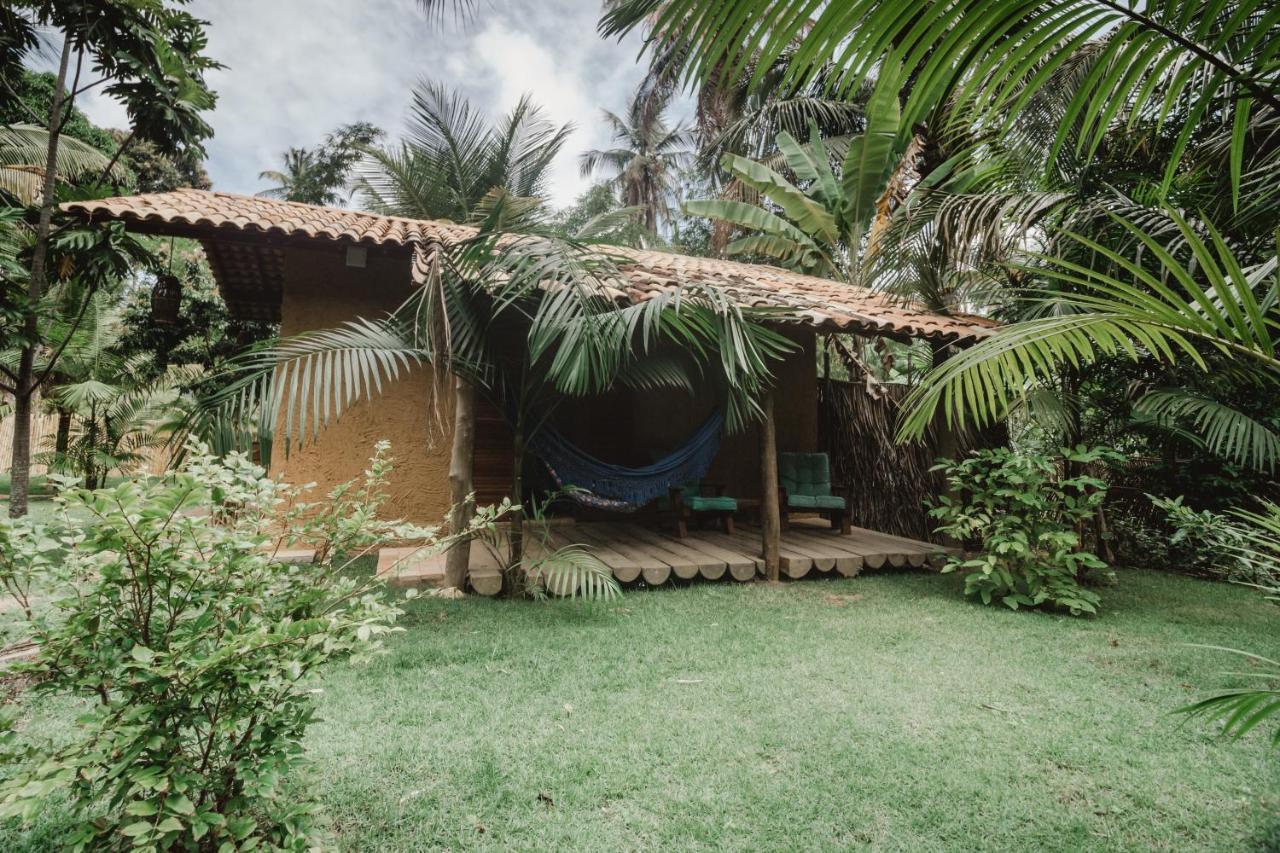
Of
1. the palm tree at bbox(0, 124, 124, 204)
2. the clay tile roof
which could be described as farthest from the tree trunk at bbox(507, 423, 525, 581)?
the palm tree at bbox(0, 124, 124, 204)

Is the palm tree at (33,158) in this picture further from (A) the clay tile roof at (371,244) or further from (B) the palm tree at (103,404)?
(A) the clay tile roof at (371,244)

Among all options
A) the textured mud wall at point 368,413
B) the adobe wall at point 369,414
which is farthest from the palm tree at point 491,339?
the textured mud wall at point 368,413

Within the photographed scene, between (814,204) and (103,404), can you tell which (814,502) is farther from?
(103,404)

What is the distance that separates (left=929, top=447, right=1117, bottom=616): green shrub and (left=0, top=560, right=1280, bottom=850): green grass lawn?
429 mm

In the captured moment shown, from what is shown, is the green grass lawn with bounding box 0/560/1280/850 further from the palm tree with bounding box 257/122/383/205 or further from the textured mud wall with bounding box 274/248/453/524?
the palm tree with bounding box 257/122/383/205

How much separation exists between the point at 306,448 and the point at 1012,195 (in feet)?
18.8

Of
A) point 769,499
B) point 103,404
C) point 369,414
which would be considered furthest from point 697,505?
point 103,404

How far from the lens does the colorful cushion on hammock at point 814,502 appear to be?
5.50 m

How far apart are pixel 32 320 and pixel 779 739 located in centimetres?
623

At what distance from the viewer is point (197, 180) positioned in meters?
15.0

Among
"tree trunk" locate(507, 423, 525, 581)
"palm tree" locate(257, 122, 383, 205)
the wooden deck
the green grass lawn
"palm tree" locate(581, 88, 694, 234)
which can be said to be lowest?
the green grass lawn

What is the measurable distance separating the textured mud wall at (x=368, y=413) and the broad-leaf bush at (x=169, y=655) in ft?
11.6

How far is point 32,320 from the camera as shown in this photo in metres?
4.73

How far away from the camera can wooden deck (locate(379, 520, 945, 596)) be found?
4.12 metres
